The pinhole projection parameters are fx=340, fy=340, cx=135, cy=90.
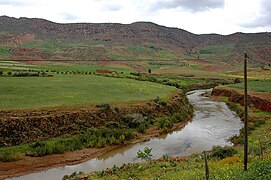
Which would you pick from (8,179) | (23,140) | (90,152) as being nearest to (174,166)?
(90,152)

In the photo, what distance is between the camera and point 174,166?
24438mm

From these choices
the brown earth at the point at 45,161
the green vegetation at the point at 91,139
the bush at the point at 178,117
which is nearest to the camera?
the brown earth at the point at 45,161

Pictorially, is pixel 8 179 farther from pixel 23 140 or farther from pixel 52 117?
pixel 52 117

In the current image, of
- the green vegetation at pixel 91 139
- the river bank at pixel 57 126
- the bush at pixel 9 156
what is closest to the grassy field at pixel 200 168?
the green vegetation at pixel 91 139

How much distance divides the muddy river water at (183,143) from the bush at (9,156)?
2404 millimetres

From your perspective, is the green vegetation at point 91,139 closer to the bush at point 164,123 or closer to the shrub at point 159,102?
the bush at point 164,123

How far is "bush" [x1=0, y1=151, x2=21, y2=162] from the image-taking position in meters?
26.9

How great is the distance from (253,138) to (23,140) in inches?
883

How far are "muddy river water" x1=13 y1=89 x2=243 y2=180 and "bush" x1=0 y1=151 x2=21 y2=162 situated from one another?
94.6 inches

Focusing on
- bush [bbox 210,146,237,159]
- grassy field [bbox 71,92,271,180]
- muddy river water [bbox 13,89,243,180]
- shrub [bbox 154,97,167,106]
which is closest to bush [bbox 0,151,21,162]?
muddy river water [bbox 13,89,243,180]

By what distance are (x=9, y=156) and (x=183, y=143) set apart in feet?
58.3

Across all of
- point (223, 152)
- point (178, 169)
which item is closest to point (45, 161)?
point (178, 169)

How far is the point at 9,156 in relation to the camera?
1067 inches

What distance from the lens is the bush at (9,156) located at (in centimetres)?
2690
